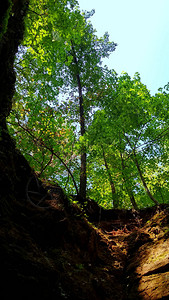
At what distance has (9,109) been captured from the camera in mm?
4773

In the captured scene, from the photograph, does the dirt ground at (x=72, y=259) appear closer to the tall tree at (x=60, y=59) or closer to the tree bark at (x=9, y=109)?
the tree bark at (x=9, y=109)

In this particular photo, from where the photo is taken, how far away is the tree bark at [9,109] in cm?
340

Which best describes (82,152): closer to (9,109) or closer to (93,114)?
(93,114)

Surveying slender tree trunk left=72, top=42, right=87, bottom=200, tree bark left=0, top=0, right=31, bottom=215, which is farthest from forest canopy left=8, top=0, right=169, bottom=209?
tree bark left=0, top=0, right=31, bottom=215

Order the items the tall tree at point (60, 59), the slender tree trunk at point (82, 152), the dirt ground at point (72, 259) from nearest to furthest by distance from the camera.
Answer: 1. the dirt ground at point (72, 259)
2. the tall tree at point (60, 59)
3. the slender tree trunk at point (82, 152)

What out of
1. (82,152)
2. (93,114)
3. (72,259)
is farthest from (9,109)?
(93,114)

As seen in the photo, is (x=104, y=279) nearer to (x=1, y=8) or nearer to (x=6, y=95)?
(x=6, y=95)

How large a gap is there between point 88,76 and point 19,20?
28.3ft

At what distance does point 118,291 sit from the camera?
355 cm

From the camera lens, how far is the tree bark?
340 cm

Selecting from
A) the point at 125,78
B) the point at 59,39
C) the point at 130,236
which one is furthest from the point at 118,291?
the point at 125,78

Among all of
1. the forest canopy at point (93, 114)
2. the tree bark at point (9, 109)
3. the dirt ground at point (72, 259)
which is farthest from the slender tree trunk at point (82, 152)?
the tree bark at point (9, 109)

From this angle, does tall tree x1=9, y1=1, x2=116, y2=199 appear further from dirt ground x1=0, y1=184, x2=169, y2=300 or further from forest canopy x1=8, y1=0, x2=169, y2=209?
dirt ground x1=0, y1=184, x2=169, y2=300

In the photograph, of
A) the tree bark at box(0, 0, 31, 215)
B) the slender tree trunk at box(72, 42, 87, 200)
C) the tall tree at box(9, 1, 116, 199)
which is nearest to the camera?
the tree bark at box(0, 0, 31, 215)
